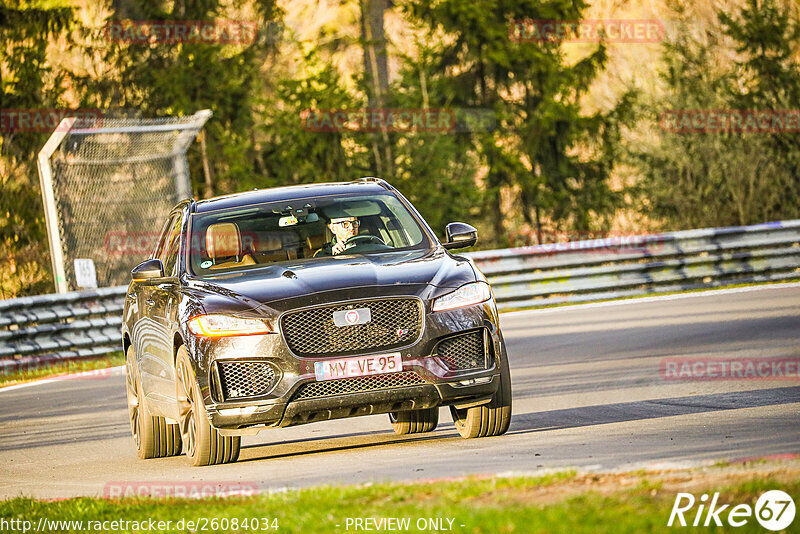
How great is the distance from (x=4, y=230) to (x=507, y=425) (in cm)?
2341

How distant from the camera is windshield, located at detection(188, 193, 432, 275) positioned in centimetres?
988

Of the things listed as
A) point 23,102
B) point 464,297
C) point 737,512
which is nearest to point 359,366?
point 464,297

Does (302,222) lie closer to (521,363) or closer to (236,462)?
(236,462)

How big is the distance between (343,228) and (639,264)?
1297 cm

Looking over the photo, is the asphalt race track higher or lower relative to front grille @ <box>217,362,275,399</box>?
lower

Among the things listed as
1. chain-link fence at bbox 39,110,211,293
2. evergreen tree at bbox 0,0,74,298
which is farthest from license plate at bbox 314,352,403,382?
evergreen tree at bbox 0,0,74,298

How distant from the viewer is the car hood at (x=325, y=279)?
861cm

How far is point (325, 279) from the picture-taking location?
879cm

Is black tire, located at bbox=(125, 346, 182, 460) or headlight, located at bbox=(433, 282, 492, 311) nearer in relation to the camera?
headlight, located at bbox=(433, 282, 492, 311)

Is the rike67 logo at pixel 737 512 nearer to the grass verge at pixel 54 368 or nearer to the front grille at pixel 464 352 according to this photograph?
the front grille at pixel 464 352

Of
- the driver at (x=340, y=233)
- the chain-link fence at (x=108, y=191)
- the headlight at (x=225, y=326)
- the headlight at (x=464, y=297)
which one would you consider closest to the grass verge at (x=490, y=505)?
the headlight at (x=225, y=326)

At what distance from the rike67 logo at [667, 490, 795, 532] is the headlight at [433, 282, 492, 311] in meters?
3.04

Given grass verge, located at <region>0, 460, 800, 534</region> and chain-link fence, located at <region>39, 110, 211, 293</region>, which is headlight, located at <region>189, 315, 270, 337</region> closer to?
grass verge, located at <region>0, 460, 800, 534</region>

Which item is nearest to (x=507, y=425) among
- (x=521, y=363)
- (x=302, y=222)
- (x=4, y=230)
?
(x=302, y=222)
